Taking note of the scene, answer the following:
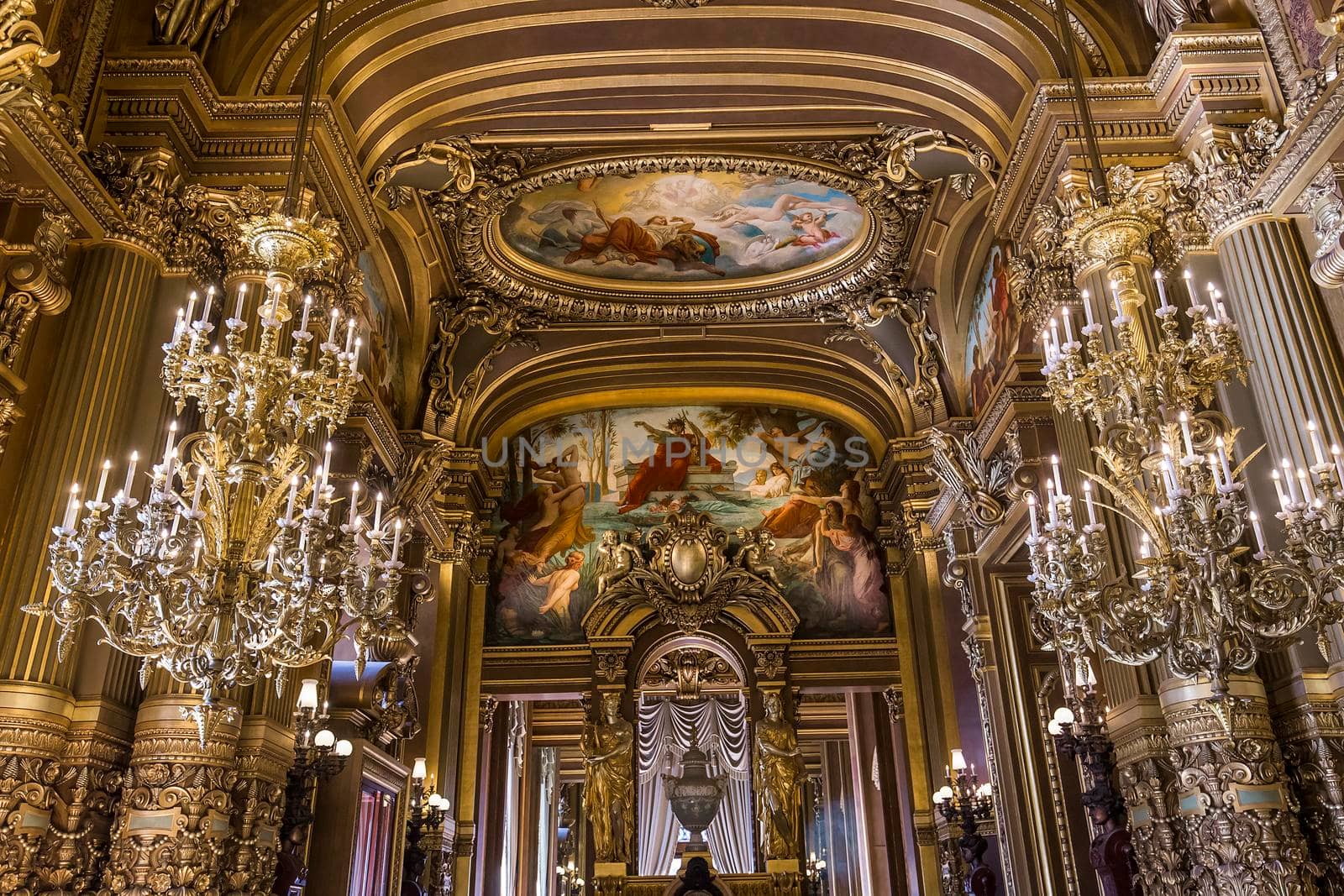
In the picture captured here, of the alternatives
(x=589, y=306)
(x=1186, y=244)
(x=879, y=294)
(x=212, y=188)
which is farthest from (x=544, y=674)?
(x=1186, y=244)

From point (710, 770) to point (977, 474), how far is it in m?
6.38

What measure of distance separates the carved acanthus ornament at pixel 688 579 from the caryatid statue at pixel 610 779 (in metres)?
1.42

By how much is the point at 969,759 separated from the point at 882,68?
8144 mm

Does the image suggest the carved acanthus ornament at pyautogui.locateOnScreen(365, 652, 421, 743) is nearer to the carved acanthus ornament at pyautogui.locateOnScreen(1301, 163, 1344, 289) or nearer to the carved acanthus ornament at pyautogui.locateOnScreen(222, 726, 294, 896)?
the carved acanthus ornament at pyautogui.locateOnScreen(222, 726, 294, 896)

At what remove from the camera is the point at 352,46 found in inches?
322

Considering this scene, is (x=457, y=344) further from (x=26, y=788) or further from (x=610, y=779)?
(x=26, y=788)

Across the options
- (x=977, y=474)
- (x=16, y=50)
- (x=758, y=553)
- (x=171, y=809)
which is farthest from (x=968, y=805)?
(x=16, y=50)

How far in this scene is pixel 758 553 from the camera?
50.0 ft

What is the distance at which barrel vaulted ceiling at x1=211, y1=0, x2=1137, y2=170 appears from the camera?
8.03 metres

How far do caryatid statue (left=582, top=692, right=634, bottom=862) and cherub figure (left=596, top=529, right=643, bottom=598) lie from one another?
1.60m

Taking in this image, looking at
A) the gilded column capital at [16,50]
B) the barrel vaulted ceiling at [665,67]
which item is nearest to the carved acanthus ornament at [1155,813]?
the barrel vaulted ceiling at [665,67]

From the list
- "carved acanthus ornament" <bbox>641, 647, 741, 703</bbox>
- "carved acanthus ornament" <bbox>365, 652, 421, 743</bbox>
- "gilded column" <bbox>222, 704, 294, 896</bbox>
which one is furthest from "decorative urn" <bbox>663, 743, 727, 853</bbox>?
"gilded column" <bbox>222, 704, 294, 896</bbox>

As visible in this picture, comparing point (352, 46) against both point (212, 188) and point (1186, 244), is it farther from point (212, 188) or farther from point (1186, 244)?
point (1186, 244)

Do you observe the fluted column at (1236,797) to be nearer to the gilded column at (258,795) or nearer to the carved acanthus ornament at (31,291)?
the gilded column at (258,795)
